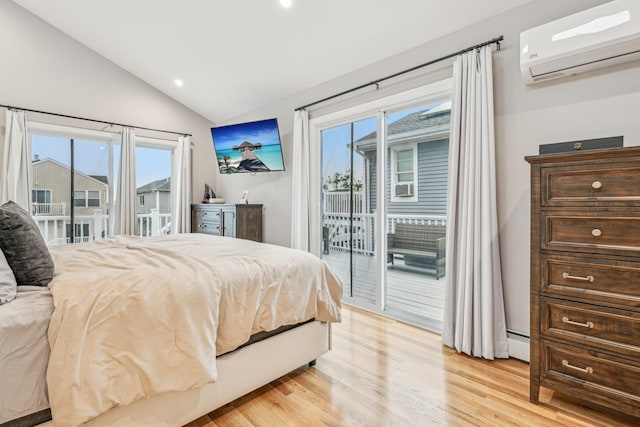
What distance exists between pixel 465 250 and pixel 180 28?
11.8 ft

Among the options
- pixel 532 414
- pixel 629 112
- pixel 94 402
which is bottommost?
pixel 532 414

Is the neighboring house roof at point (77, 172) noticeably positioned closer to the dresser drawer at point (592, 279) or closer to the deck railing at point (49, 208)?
the deck railing at point (49, 208)

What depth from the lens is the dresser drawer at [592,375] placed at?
1.52 m

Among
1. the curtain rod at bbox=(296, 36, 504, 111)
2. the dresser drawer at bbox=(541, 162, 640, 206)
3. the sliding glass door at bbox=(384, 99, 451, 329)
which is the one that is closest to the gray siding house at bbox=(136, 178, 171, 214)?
the curtain rod at bbox=(296, 36, 504, 111)

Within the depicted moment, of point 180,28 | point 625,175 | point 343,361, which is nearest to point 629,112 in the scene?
point 625,175

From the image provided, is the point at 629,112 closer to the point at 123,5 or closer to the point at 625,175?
the point at 625,175

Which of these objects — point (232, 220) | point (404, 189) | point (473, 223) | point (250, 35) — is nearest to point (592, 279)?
point (473, 223)

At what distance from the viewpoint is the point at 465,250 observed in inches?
96.6

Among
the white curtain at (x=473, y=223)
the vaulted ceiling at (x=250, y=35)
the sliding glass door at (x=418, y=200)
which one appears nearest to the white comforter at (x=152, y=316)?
the white curtain at (x=473, y=223)

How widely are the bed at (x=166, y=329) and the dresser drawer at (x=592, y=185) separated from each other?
1.41 m

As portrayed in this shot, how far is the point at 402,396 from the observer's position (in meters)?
1.87

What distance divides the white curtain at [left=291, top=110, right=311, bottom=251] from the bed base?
5.94ft

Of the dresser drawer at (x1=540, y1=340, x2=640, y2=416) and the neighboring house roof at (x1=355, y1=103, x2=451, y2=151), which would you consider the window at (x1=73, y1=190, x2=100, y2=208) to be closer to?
the neighboring house roof at (x1=355, y1=103, x2=451, y2=151)

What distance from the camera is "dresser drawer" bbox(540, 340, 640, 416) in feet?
4.97
